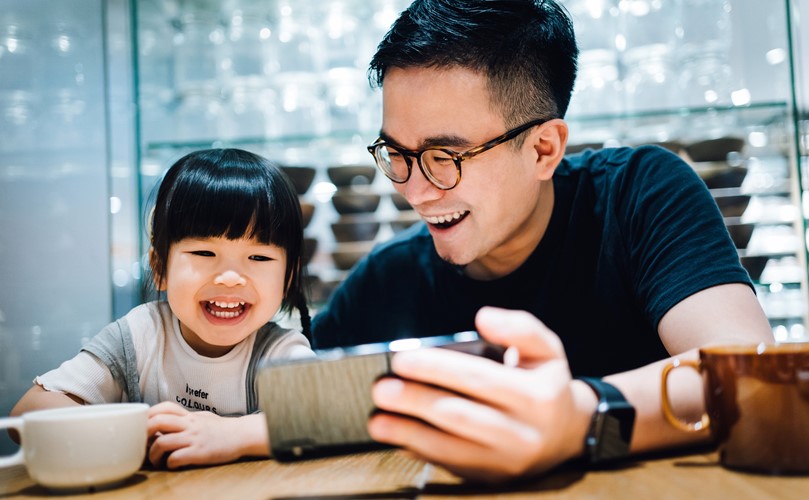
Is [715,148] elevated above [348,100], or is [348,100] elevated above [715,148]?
[348,100]

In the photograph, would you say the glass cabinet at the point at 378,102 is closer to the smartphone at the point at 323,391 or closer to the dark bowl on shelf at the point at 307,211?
the dark bowl on shelf at the point at 307,211

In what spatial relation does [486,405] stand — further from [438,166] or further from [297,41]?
[297,41]

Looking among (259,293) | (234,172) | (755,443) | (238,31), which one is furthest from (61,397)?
(238,31)

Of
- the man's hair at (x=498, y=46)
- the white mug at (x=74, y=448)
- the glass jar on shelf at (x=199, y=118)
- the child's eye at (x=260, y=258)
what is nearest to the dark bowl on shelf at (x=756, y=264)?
the man's hair at (x=498, y=46)

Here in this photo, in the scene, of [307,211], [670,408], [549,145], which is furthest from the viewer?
[307,211]

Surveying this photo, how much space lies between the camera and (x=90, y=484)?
0.74 m

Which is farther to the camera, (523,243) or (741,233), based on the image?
(741,233)

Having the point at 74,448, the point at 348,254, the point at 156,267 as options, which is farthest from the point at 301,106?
the point at 74,448

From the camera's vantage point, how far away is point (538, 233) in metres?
1.54

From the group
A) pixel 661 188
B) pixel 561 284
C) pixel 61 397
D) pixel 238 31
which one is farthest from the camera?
pixel 238 31

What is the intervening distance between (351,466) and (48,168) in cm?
94

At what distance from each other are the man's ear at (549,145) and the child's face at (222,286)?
0.59m

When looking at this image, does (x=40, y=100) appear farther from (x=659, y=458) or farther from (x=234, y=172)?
(x=659, y=458)

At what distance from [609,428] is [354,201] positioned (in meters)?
1.46
